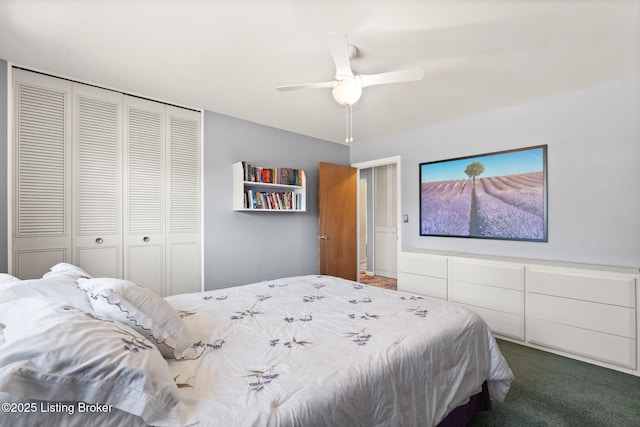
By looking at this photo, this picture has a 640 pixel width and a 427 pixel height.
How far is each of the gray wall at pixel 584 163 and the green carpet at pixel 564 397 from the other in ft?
3.31

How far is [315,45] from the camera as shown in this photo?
207cm

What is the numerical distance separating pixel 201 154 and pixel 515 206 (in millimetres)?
3553

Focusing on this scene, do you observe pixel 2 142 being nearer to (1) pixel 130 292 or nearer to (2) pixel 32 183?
(2) pixel 32 183

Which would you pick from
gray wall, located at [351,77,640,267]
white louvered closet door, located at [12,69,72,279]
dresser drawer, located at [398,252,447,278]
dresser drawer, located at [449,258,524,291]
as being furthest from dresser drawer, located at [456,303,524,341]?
white louvered closet door, located at [12,69,72,279]

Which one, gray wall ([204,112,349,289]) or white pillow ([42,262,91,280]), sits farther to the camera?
gray wall ([204,112,349,289])

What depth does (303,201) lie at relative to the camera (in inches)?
159

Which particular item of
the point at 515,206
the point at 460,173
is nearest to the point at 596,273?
the point at 515,206

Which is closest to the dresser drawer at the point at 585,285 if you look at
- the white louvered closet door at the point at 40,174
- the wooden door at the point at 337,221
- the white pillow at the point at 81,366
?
the wooden door at the point at 337,221

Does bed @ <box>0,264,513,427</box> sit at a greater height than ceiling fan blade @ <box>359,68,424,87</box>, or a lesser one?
lesser

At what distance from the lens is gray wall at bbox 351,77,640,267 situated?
258cm

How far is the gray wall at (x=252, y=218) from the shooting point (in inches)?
136

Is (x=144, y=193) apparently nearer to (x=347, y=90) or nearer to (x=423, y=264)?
(x=347, y=90)

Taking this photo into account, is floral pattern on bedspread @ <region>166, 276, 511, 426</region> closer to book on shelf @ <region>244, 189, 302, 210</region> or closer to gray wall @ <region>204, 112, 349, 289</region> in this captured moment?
A: gray wall @ <region>204, 112, 349, 289</region>

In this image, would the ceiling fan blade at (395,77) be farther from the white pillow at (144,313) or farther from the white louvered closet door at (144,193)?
the white louvered closet door at (144,193)
